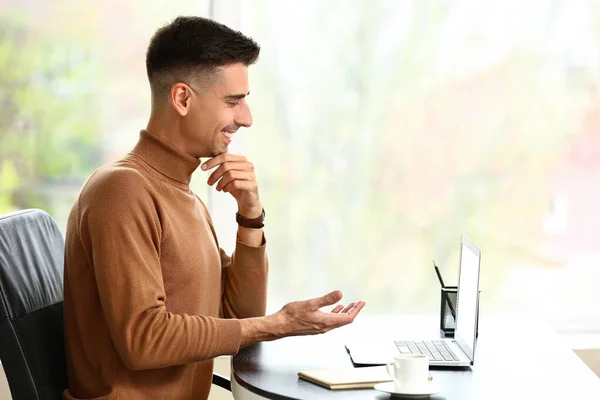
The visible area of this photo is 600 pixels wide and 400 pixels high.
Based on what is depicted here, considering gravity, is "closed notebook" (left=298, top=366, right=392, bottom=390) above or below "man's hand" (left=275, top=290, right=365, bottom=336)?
below

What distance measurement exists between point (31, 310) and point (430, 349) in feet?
2.91

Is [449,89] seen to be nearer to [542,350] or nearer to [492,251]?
[492,251]

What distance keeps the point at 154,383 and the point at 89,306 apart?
22 cm

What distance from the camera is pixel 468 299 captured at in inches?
80.8

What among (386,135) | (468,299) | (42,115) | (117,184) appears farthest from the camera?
(386,135)

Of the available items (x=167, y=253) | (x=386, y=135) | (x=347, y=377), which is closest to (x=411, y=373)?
(x=347, y=377)

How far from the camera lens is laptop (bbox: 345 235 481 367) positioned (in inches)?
76.6

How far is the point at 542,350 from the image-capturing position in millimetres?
2178

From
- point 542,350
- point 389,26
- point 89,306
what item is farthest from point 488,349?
point 389,26

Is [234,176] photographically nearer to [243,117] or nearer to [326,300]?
[243,117]

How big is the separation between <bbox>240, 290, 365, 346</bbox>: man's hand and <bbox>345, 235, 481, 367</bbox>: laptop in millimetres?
101

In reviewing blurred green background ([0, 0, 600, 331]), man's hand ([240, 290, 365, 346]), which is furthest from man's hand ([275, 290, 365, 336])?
blurred green background ([0, 0, 600, 331])

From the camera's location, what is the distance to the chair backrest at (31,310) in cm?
185

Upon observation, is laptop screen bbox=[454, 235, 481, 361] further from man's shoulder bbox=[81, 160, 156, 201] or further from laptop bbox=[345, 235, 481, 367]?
man's shoulder bbox=[81, 160, 156, 201]
